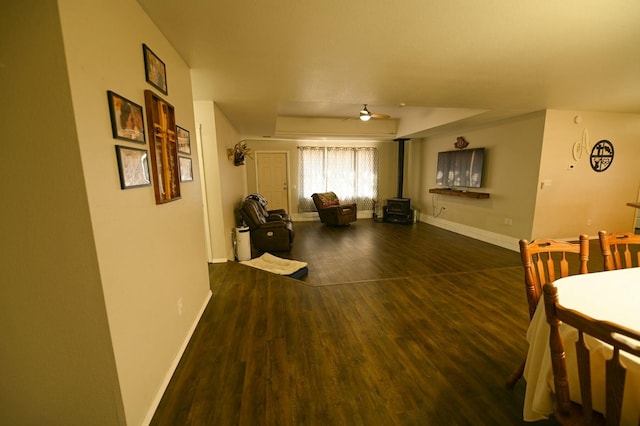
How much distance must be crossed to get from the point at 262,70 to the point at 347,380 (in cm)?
265

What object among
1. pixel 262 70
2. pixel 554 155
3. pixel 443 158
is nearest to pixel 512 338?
pixel 262 70

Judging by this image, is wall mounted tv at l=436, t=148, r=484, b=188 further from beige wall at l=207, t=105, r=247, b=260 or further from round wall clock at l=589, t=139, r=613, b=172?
beige wall at l=207, t=105, r=247, b=260

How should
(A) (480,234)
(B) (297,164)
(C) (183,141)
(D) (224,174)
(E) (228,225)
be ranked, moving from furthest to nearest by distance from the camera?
(B) (297,164), (A) (480,234), (E) (228,225), (D) (224,174), (C) (183,141)

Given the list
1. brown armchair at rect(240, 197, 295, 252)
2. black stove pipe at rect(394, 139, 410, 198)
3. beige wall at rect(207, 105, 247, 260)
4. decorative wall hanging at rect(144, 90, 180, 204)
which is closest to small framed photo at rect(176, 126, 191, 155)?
decorative wall hanging at rect(144, 90, 180, 204)

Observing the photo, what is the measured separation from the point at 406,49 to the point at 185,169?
2.05m

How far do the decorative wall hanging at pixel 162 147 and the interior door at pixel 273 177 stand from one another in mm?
5430

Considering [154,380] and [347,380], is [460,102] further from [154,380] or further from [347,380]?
[154,380]

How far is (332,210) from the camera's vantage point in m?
6.49

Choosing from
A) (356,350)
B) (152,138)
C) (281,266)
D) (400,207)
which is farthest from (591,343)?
(400,207)

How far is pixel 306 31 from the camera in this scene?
1.74 meters

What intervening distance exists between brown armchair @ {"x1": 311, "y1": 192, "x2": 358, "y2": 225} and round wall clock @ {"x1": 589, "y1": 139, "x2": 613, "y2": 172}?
4.63 meters

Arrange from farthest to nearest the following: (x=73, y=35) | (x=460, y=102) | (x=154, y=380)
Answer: (x=460, y=102), (x=154, y=380), (x=73, y=35)

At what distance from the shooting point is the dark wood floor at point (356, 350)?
1.44 m

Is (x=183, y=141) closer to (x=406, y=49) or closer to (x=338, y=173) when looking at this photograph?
(x=406, y=49)
